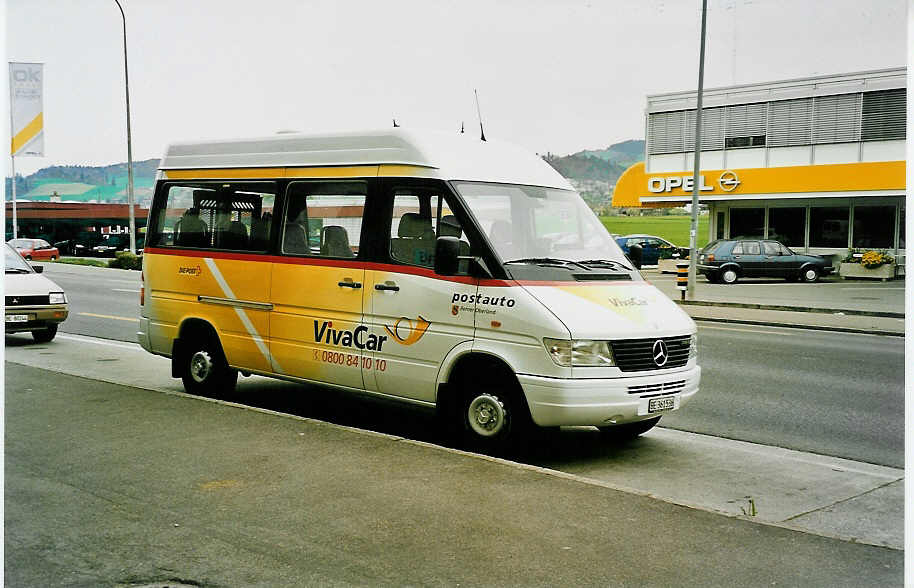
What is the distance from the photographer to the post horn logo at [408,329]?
749cm

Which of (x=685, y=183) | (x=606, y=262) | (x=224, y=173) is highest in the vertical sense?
(x=685, y=183)

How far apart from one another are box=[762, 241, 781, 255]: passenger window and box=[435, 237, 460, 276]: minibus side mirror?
27967mm

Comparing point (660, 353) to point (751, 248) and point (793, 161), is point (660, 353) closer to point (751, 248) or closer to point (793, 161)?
point (751, 248)

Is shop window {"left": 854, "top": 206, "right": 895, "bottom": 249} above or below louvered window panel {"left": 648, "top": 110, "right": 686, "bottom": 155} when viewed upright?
below

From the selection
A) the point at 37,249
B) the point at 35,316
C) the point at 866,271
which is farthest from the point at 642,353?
the point at 37,249

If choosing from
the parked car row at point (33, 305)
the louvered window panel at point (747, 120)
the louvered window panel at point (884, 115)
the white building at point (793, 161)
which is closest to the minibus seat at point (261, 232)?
the parked car row at point (33, 305)

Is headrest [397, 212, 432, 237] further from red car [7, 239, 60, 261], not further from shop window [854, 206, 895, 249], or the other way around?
red car [7, 239, 60, 261]

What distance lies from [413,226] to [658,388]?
7.55 ft

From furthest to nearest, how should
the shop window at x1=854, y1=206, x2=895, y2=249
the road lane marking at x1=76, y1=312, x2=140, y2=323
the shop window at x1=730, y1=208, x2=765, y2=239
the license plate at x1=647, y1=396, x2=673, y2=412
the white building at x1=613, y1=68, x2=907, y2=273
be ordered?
the shop window at x1=730, y1=208, x2=765, y2=239
the shop window at x1=854, y1=206, x2=895, y2=249
the white building at x1=613, y1=68, x2=907, y2=273
the road lane marking at x1=76, y1=312, x2=140, y2=323
the license plate at x1=647, y1=396, x2=673, y2=412

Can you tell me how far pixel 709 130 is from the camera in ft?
132

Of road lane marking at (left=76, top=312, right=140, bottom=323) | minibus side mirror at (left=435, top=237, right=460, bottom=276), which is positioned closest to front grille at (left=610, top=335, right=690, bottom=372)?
minibus side mirror at (left=435, top=237, right=460, bottom=276)

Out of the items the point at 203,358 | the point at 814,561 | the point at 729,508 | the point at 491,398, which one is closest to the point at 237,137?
the point at 203,358

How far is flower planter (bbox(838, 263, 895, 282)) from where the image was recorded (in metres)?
32.9

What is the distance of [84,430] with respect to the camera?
24.3 ft
